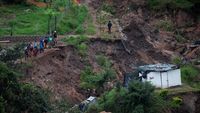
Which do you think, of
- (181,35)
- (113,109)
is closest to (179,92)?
(113,109)

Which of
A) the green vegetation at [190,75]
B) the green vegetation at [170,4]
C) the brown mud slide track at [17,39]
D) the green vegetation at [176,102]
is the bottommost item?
the green vegetation at [176,102]

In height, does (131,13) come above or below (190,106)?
above

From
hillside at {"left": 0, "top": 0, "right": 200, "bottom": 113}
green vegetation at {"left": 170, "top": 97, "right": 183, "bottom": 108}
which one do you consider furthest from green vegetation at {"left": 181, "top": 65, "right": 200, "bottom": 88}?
green vegetation at {"left": 170, "top": 97, "right": 183, "bottom": 108}

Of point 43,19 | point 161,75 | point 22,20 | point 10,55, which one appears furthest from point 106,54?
point 10,55

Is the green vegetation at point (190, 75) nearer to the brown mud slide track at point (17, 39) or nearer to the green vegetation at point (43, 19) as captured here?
the green vegetation at point (43, 19)

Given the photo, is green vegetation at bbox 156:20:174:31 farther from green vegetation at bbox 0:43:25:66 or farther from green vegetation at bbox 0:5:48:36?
green vegetation at bbox 0:43:25:66

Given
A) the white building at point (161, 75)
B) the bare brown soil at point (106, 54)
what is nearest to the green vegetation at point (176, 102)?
the white building at point (161, 75)

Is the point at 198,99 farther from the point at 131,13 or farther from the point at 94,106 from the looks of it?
the point at 131,13

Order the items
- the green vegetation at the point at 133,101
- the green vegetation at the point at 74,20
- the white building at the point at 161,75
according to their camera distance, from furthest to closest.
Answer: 1. the green vegetation at the point at 74,20
2. the white building at the point at 161,75
3. the green vegetation at the point at 133,101
